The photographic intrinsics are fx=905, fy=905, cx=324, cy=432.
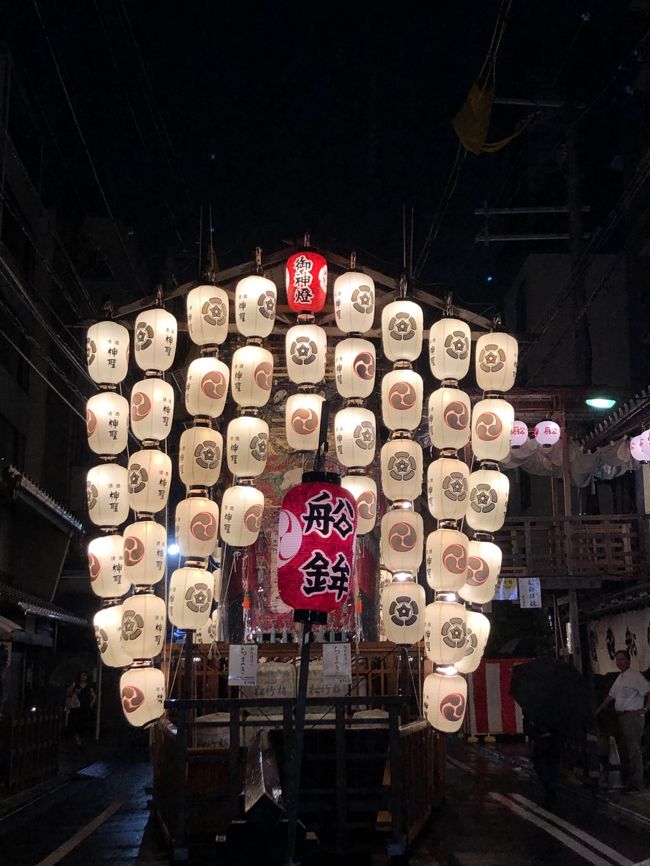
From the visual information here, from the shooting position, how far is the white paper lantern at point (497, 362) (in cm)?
1591

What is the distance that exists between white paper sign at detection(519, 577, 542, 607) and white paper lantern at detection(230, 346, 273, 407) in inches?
387

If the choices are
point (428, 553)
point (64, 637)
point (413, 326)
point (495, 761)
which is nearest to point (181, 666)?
point (428, 553)

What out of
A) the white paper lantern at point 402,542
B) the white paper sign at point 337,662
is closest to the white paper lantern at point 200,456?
the white paper lantern at point 402,542

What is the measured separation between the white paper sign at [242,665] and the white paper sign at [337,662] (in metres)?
1.16

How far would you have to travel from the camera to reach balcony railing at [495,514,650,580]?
20969 millimetres

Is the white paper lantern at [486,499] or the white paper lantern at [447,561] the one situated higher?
the white paper lantern at [486,499]

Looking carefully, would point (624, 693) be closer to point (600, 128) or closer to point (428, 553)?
point (428, 553)

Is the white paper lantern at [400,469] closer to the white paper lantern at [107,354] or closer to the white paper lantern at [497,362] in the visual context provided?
the white paper lantern at [497,362]

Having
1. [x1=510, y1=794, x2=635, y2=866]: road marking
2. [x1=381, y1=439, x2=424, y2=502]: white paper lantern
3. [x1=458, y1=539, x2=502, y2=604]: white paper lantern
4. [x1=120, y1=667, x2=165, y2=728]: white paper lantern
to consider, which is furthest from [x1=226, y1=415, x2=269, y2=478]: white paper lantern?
[x1=510, y1=794, x2=635, y2=866]: road marking

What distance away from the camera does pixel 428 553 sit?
1506 centimetres

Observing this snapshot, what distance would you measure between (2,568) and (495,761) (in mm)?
13430

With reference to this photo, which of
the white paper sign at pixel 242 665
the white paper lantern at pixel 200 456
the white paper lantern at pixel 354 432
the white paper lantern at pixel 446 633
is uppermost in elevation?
the white paper lantern at pixel 354 432

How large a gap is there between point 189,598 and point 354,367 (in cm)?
475

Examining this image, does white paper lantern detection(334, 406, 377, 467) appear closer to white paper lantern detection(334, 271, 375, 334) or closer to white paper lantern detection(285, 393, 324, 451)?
white paper lantern detection(285, 393, 324, 451)
